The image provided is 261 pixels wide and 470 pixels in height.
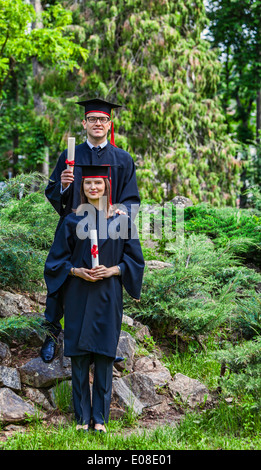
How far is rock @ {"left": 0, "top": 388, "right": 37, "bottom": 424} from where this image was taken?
403cm

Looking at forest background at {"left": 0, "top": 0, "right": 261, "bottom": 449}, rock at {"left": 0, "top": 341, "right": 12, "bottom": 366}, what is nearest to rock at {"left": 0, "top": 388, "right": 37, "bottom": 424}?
rock at {"left": 0, "top": 341, "right": 12, "bottom": 366}

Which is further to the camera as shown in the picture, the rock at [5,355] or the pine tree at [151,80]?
the pine tree at [151,80]

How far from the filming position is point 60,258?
4.07 m

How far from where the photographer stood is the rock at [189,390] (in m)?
4.62

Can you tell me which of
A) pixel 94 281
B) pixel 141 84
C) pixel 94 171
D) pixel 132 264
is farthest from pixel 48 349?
pixel 141 84

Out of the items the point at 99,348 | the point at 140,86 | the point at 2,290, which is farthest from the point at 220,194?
the point at 99,348

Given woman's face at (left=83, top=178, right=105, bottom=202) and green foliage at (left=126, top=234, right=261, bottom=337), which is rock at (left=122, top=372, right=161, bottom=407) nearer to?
green foliage at (left=126, top=234, right=261, bottom=337)

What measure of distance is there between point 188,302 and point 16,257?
183 cm

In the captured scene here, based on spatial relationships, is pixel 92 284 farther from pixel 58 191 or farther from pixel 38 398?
pixel 38 398

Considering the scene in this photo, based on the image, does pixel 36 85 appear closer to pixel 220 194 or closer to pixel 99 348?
pixel 220 194

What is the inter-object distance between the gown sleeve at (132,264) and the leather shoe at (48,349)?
2.93 ft

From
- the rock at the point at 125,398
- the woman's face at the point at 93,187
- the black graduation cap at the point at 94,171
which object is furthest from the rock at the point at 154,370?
the black graduation cap at the point at 94,171

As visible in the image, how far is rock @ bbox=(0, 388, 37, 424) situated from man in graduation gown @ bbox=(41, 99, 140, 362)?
0.55 meters

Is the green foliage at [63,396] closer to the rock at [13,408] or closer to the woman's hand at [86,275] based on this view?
the rock at [13,408]
